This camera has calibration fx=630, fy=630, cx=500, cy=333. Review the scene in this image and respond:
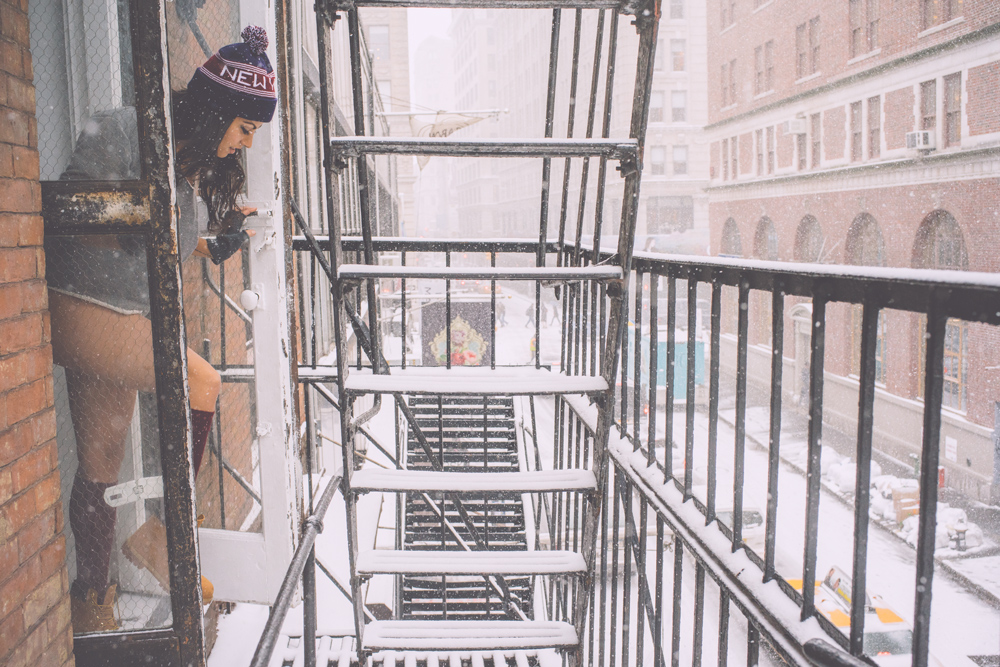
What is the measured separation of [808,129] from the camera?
19.5 meters

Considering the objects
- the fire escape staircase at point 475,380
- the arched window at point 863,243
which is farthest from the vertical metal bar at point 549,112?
the arched window at point 863,243

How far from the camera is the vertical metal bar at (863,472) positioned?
1223 mm

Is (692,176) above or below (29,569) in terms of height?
above

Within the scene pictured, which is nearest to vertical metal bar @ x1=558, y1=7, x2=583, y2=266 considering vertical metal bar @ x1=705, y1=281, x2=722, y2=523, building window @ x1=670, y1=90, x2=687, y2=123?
vertical metal bar @ x1=705, y1=281, x2=722, y2=523

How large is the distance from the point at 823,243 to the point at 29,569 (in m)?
22.8

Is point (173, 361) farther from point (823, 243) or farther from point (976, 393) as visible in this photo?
point (823, 243)

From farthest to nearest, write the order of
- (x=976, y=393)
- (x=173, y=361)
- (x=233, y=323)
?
(x=976, y=393) → (x=233, y=323) → (x=173, y=361)

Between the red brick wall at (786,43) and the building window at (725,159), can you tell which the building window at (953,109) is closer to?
the red brick wall at (786,43)

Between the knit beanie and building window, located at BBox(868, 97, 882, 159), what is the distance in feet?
61.2

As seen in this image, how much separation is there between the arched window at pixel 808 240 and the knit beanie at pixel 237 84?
21.6 metres

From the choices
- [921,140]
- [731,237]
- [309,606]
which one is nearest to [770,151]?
[731,237]

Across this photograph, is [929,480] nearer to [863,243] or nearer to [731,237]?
[863,243]

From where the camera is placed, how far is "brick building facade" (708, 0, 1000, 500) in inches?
430

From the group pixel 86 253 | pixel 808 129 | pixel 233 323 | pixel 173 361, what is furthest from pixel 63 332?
pixel 808 129
